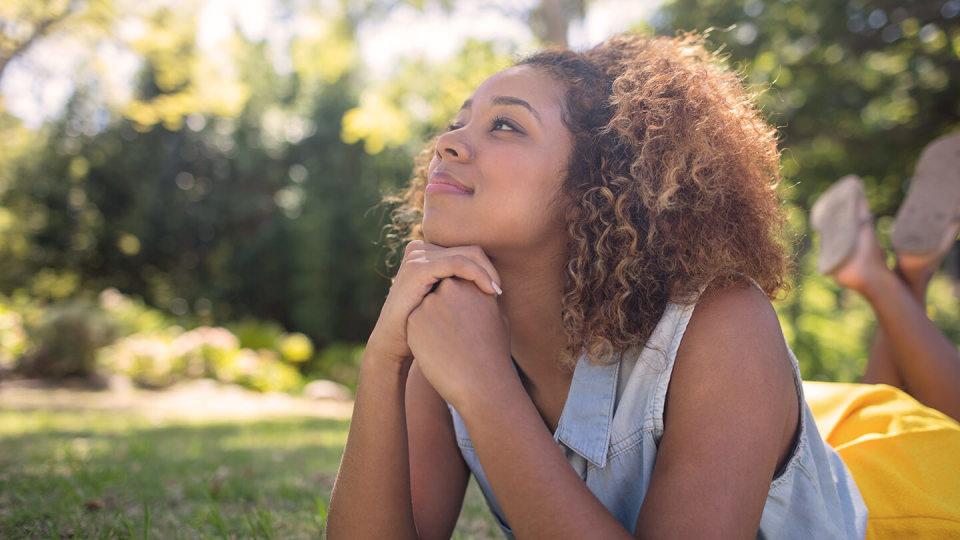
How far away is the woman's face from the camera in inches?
79.4

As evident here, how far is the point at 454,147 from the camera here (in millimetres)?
2059

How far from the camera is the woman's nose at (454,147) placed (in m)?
2.05

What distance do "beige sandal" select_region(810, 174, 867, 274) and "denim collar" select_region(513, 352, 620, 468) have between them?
2255 millimetres

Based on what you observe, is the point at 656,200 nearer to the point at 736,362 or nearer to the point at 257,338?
the point at 736,362

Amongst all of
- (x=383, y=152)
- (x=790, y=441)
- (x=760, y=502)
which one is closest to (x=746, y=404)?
(x=760, y=502)

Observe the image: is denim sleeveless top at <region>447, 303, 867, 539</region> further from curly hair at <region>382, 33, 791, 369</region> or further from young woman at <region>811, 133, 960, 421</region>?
young woman at <region>811, 133, 960, 421</region>

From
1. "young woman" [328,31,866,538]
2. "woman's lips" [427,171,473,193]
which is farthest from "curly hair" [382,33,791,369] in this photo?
"woman's lips" [427,171,473,193]

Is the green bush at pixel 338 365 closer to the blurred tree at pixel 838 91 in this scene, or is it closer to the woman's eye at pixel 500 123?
the blurred tree at pixel 838 91

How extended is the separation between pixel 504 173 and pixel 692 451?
2.79ft

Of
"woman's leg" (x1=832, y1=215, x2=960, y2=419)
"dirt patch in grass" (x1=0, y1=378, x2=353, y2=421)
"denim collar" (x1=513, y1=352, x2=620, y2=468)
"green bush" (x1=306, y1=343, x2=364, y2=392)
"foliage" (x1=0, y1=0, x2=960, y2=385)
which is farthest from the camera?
"green bush" (x1=306, y1=343, x2=364, y2=392)

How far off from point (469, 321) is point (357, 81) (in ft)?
57.1

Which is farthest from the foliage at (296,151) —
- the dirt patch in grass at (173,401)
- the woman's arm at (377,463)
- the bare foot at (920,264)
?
the woman's arm at (377,463)

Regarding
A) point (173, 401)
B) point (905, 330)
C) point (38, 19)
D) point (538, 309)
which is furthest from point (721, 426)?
point (173, 401)

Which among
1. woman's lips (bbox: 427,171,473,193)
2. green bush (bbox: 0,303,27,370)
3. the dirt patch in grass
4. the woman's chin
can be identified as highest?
woman's lips (bbox: 427,171,473,193)
